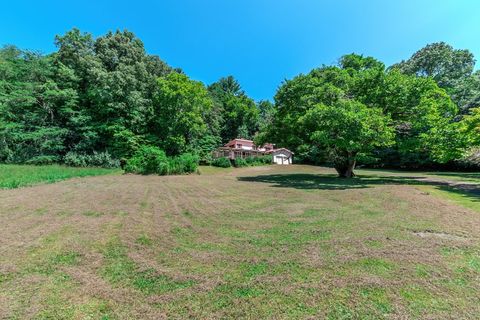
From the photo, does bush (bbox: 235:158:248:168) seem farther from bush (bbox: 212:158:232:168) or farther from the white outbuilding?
the white outbuilding

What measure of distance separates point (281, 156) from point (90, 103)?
1309 inches

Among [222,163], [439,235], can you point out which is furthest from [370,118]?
[222,163]

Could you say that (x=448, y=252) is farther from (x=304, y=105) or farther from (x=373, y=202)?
(x=304, y=105)

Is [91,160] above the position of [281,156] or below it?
below

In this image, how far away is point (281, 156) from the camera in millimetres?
45969

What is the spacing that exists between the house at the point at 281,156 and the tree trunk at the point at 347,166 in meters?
25.8

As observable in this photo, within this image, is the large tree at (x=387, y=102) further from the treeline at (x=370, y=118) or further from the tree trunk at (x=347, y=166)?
the tree trunk at (x=347, y=166)

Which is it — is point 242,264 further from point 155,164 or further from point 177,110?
point 177,110

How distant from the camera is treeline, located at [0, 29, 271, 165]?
25641 millimetres

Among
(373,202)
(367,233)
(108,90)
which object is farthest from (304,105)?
(108,90)

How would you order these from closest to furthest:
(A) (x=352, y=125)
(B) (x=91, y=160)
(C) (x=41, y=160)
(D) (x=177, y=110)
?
(A) (x=352, y=125)
(C) (x=41, y=160)
(B) (x=91, y=160)
(D) (x=177, y=110)

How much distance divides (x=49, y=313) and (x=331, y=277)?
3.64 metres

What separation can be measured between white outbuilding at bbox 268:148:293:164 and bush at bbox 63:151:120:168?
2810 cm

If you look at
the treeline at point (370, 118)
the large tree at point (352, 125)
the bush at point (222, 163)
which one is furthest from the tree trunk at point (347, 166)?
the bush at point (222, 163)
